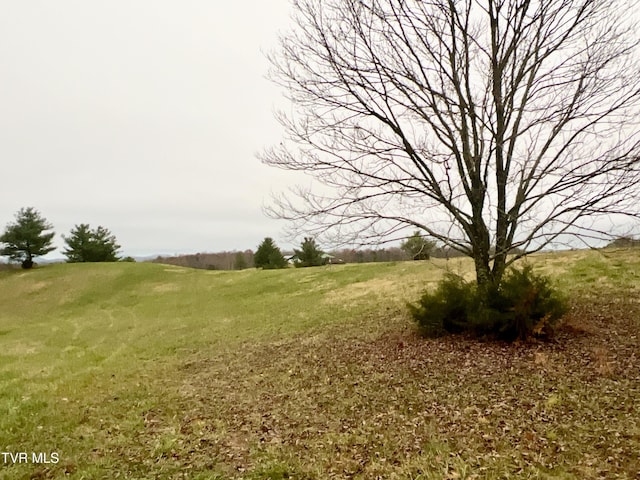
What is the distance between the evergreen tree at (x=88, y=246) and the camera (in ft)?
104

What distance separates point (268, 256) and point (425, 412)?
87.1 feet

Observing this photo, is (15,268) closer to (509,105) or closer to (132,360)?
(132,360)

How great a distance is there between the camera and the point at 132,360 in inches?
357

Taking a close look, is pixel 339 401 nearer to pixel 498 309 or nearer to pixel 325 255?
pixel 498 309

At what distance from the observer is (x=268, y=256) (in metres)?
30.7

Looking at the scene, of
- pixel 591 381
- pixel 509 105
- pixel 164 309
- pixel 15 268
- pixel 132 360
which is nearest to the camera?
pixel 591 381

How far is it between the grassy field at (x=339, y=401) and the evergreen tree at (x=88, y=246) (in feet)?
74.4

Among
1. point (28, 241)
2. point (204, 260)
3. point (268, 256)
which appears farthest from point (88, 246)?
point (204, 260)

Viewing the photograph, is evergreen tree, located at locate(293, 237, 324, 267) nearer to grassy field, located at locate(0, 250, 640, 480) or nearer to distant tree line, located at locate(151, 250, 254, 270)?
grassy field, located at locate(0, 250, 640, 480)

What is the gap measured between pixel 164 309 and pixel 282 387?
513 inches

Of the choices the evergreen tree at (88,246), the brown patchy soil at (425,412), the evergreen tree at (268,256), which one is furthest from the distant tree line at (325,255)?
the evergreen tree at (88,246)

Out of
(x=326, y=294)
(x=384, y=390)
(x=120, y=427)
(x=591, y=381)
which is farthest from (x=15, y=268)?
(x=591, y=381)

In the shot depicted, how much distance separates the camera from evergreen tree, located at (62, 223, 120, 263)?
104 ft

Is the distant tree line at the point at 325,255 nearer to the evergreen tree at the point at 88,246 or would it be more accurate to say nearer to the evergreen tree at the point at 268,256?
the evergreen tree at the point at 268,256
